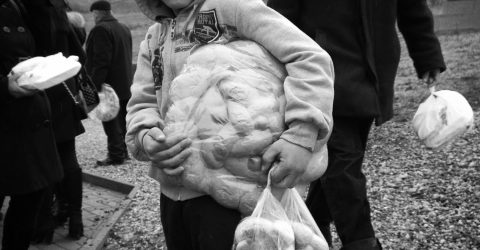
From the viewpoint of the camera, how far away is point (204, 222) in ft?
5.81

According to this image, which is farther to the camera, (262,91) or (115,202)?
(115,202)

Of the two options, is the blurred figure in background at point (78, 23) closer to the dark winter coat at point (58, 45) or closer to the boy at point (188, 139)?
the dark winter coat at point (58, 45)

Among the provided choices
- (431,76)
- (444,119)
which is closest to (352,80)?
(444,119)

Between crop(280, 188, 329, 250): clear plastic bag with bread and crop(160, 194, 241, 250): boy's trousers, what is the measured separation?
169 mm

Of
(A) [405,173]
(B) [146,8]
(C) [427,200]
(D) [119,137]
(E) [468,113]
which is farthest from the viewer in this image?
(D) [119,137]

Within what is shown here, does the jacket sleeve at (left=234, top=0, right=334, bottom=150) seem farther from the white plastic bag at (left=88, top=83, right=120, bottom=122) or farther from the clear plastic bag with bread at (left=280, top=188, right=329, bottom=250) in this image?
the white plastic bag at (left=88, top=83, right=120, bottom=122)

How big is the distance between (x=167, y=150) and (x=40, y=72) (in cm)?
142

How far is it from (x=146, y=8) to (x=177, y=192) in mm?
707

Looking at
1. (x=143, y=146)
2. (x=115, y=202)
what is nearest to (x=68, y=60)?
(x=143, y=146)

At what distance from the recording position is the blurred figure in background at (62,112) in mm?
3287

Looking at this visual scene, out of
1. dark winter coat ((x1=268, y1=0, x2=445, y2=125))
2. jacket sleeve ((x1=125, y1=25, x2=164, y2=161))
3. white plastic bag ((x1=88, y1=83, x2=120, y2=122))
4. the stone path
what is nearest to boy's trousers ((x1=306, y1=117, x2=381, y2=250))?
dark winter coat ((x1=268, y1=0, x2=445, y2=125))

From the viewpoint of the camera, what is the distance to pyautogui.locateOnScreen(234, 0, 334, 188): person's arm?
1.63 m

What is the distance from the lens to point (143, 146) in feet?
6.06

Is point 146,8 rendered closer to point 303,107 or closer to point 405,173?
point 303,107
